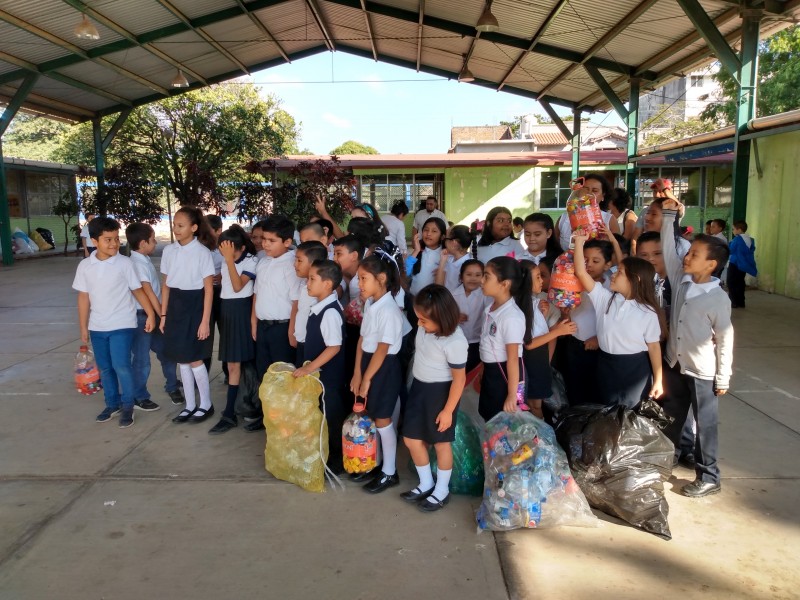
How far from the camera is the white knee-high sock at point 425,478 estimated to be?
9.83 feet

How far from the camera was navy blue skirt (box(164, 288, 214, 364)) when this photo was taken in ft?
13.0

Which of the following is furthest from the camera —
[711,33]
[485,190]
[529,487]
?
[485,190]

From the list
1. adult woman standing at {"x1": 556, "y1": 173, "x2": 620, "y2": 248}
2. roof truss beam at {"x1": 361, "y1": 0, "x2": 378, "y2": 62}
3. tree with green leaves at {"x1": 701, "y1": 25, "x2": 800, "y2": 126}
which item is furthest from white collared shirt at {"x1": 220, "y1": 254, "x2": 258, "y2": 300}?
tree with green leaves at {"x1": 701, "y1": 25, "x2": 800, "y2": 126}

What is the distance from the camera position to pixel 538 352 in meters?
3.17

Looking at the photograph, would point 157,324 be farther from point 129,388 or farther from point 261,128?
point 261,128

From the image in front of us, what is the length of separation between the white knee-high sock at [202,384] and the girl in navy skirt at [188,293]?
5 cm

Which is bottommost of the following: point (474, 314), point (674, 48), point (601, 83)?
point (474, 314)

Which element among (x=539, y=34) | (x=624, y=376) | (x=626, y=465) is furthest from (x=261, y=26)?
(x=626, y=465)

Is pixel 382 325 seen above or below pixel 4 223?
below

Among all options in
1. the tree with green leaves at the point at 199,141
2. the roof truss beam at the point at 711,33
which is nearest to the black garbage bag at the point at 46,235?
the tree with green leaves at the point at 199,141

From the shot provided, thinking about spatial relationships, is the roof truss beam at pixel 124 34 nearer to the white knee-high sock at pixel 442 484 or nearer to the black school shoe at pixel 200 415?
the black school shoe at pixel 200 415

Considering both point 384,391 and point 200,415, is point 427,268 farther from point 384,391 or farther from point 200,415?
point 200,415

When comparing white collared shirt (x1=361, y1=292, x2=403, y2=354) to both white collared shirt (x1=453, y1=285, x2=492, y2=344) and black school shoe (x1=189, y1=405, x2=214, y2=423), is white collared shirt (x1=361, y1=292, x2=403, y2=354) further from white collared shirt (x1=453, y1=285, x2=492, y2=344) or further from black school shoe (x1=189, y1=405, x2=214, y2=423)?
black school shoe (x1=189, y1=405, x2=214, y2=423)

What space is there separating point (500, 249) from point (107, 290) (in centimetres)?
265
